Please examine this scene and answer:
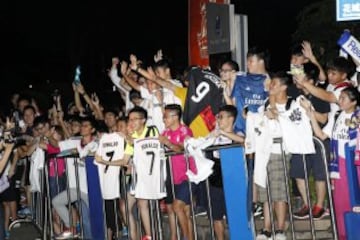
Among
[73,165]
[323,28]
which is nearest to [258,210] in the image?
[73,165]

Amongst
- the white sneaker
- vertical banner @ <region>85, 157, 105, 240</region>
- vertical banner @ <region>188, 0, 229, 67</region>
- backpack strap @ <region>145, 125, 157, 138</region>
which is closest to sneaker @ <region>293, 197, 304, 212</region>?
the white sneaker

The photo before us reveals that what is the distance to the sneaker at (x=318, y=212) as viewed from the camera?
919 cm

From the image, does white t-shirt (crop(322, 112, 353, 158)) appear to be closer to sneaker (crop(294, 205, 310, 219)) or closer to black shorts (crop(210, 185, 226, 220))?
sneaker (crop(294, 205, 310, 219))

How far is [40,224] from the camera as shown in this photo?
1239cm

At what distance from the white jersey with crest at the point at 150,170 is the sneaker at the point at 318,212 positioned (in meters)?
1.73

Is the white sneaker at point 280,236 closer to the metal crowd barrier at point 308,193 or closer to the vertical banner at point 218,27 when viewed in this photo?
the metal crowd barrier at point 308,193

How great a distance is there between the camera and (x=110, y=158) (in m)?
9.95

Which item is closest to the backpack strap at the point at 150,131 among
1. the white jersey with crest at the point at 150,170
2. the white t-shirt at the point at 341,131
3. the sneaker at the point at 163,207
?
the white jersey with crest at the point at 150,170

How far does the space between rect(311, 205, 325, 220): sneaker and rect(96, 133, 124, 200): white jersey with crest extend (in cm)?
243

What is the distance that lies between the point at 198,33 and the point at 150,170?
560 centimetres

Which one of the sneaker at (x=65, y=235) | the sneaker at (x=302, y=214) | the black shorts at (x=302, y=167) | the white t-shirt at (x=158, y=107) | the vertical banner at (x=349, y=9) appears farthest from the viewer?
the vertical banner at (x=349, y=9)

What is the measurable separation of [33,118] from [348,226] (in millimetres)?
7366

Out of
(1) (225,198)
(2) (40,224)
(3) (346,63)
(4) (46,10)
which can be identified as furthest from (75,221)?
(4) (46,10)

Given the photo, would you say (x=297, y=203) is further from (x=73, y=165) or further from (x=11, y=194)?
(x=11, y=194)
